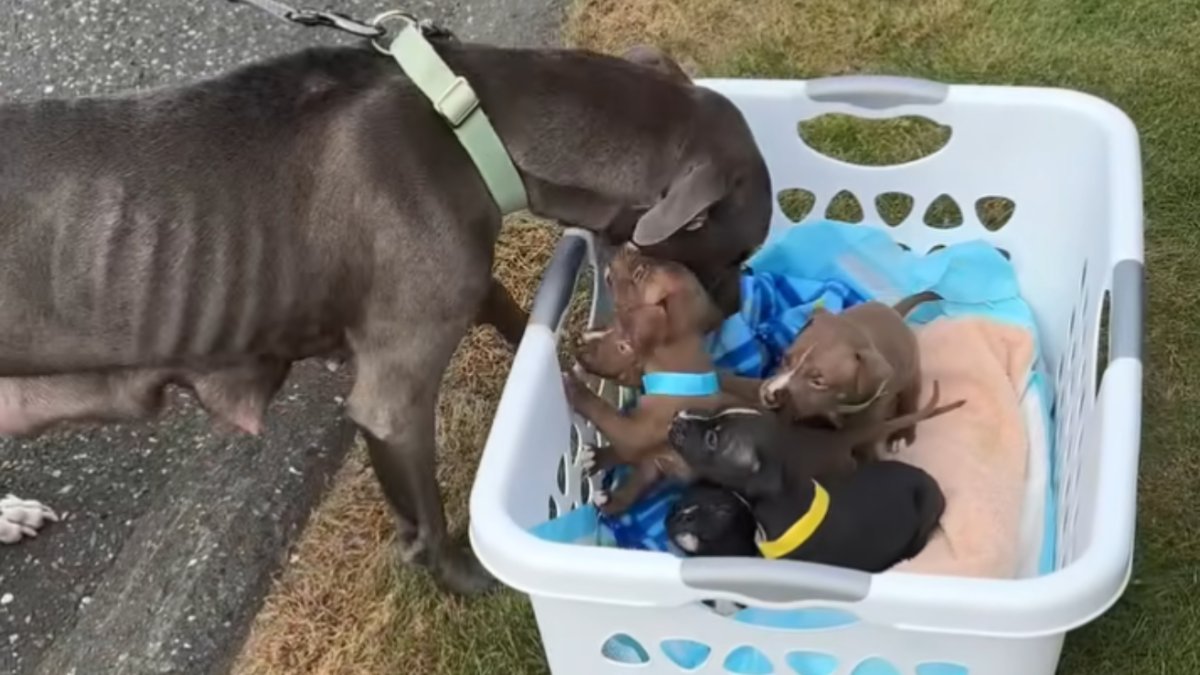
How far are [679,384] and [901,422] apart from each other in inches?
13.8

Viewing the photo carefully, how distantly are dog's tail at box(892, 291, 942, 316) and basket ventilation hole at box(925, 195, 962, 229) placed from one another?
0.23 meters

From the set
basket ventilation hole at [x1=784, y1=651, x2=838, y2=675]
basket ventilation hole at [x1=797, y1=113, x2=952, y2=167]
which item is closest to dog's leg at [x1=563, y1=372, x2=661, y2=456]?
basket ventilation hole at [x1=784, y1=651, x2=838, y2=675]

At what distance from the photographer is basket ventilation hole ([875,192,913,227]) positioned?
2934 mm

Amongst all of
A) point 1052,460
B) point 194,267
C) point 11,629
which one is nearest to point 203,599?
point 11,629

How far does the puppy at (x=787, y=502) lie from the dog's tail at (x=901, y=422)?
8 cm

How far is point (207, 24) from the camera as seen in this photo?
3.65 metres

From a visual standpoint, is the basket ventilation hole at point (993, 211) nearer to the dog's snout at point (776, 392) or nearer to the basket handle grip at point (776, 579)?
the dog's snout at point (776, 392)

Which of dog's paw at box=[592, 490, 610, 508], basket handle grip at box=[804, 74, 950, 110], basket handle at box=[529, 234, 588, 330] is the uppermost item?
basket handle grip at box=[804, 74, 950, 110]

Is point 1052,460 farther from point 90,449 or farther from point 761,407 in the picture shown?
point 90,449

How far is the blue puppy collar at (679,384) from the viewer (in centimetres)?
235

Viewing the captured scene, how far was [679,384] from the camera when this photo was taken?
7.72 ft

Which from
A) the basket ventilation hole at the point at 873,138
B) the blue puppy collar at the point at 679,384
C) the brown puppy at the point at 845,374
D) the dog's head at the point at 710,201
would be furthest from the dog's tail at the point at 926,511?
the basket ventilation hole at the point at 873,138

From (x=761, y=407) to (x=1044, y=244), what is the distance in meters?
0.71

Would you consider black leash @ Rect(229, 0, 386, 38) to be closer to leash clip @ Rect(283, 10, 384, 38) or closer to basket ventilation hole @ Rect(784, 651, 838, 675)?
leash clip @ Rect(283, 10, 384, 38)
